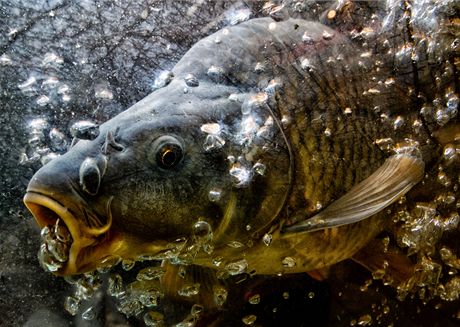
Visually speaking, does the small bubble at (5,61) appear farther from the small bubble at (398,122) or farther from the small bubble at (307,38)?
the small bubble at (398,122)

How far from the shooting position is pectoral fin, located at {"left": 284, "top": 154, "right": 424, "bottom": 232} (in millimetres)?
2117

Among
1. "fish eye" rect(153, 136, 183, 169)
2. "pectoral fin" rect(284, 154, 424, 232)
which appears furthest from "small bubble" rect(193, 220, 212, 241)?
"pectoral fin" rect(284, 154, 424, 232)

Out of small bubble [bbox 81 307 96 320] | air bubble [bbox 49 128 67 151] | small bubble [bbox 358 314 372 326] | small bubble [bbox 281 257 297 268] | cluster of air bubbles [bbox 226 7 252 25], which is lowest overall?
small bubble [bbox 358 314 372 326]

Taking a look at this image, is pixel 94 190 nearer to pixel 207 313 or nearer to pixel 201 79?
pixel 201 79

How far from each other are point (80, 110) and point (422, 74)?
65.8 inches

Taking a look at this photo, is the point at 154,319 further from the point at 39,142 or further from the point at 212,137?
the point at 212,137

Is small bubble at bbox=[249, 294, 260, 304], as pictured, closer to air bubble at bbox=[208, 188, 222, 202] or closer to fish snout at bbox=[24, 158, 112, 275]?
air bubble at bbox=[208, 188, 222, 202]

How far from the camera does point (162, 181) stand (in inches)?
72.0

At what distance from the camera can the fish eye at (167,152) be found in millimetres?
1821

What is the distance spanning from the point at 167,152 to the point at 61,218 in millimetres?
418

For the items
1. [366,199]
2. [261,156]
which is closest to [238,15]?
[261,156]

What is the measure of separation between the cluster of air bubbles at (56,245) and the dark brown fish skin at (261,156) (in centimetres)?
4

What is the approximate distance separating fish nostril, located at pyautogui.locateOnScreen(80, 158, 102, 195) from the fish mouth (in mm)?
73

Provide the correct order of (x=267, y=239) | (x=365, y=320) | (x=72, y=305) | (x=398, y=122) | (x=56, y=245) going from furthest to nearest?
(x=365, y=320) < (x=72, y=305) < (x=398, y=122) < (x=267, y=239) < (x=56, y=245)
